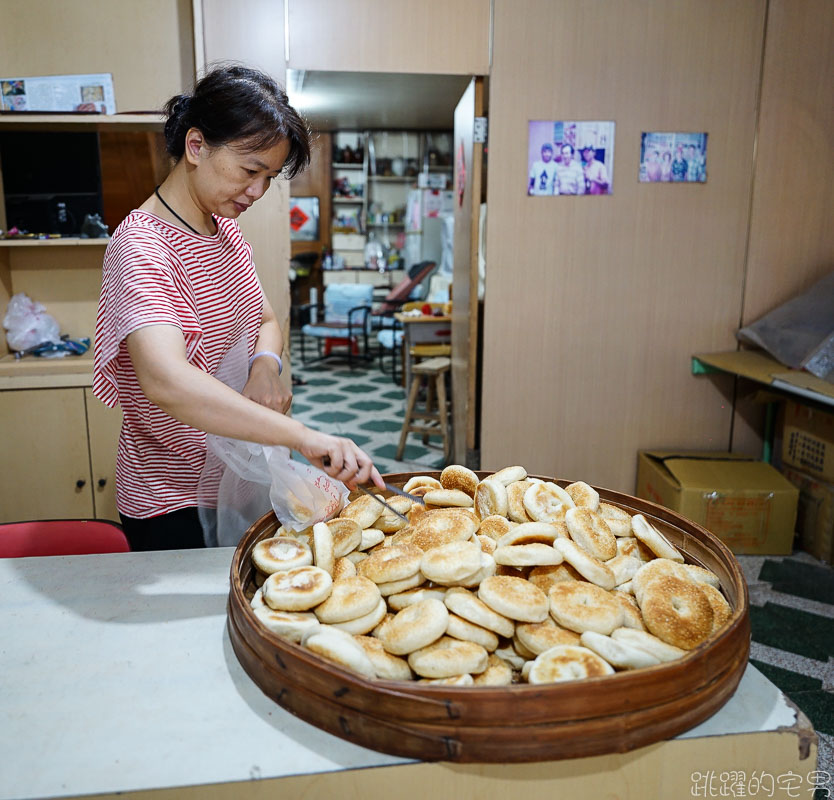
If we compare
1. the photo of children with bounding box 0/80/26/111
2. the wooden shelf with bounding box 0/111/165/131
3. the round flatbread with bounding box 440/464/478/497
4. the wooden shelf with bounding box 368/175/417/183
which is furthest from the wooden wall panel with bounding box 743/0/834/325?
the wooden shelf with bounding box 368/175/417/183

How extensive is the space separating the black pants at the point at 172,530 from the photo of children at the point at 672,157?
105 inches

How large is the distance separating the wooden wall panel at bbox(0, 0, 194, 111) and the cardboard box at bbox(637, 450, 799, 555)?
2834 mm

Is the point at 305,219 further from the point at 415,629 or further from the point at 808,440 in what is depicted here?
the point at 415,629

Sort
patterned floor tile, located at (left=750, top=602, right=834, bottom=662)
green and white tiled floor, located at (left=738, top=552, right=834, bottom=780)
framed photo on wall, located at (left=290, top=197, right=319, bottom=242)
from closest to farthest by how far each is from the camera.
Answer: green and white tiled floor, located at (left=738, top=552, right=834, bottom=780)
patterned floor tile, located at (left=750, top=602, right=834, bottom=662)
framed photo on wall, located at (left=290, top=197, right=319, bottom=242)

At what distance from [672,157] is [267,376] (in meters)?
2.54

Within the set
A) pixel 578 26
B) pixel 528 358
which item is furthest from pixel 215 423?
pixel 578 26

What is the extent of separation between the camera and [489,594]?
101 cm

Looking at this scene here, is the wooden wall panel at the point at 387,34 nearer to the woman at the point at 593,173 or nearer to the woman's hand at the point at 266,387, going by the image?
the woman at the point at 593,173

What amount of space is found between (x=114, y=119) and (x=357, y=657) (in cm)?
289

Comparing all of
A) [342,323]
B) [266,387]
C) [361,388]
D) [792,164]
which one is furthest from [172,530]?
[342,323]

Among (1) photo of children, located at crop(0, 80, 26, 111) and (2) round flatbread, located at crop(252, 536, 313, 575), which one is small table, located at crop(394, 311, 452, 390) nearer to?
(1) photo of children, located at crop(0, 80, 26, 111)

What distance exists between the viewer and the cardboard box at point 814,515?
320cm

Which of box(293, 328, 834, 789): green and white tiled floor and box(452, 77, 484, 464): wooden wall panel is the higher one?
box(452, 77, 484, 464): wooden wall panel

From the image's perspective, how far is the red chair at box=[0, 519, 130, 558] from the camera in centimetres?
159
